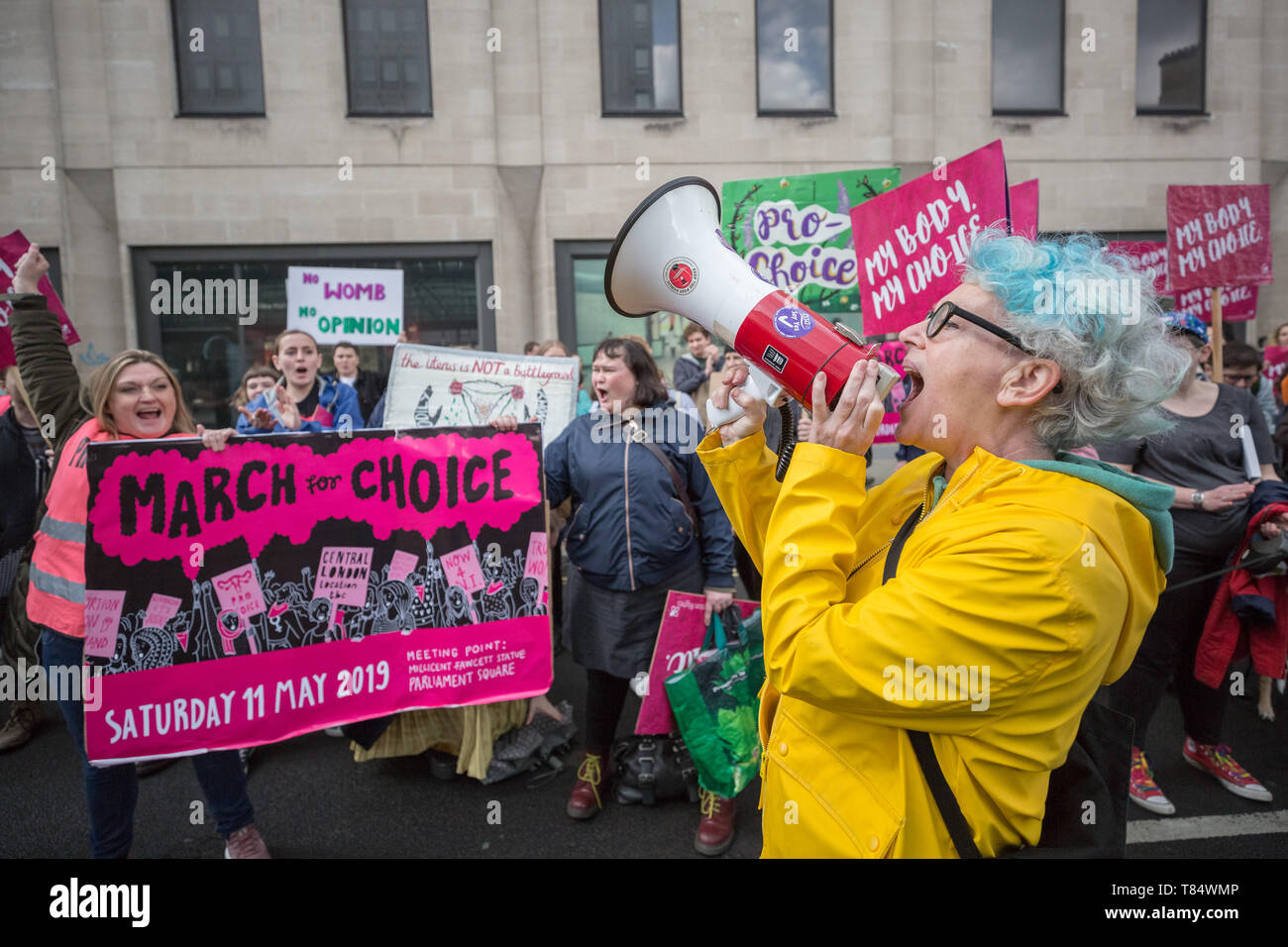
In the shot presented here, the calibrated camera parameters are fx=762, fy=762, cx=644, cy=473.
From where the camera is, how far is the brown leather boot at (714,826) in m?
2.82

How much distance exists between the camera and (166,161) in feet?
28.3

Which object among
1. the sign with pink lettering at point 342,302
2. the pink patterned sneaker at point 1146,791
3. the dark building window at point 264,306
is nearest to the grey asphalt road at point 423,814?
the pink patterned sneaker at point 1146,791

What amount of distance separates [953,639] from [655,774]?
2.29 meters

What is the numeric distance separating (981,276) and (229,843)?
297 cm

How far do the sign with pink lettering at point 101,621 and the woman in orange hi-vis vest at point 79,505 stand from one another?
0.07 feet

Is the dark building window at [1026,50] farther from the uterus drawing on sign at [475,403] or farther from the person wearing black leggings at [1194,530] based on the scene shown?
the uterus drawing on sign at [475,403]

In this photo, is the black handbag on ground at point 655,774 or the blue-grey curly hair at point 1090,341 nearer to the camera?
the blue-grey curly hair at point 1090,341

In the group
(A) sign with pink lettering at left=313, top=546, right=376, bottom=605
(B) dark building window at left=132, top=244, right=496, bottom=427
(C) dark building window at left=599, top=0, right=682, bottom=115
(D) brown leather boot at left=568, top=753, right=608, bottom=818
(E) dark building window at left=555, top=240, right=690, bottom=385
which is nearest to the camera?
(A) sign with pink lettering at left=313, top=546, right=376, bottom=605

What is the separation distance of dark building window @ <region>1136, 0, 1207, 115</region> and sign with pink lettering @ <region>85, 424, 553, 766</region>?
10.8 m

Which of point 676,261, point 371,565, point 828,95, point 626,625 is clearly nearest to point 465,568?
point 371,565

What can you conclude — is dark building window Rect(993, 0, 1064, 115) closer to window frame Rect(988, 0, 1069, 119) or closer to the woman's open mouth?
window frame Rect(988, 0, 1069, 119)

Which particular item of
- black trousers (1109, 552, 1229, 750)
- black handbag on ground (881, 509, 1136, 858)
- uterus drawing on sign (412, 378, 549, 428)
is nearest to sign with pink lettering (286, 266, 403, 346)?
uterus drawing on sign (412, 378, 549, 428)

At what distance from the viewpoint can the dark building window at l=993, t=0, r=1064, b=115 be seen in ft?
31.6
